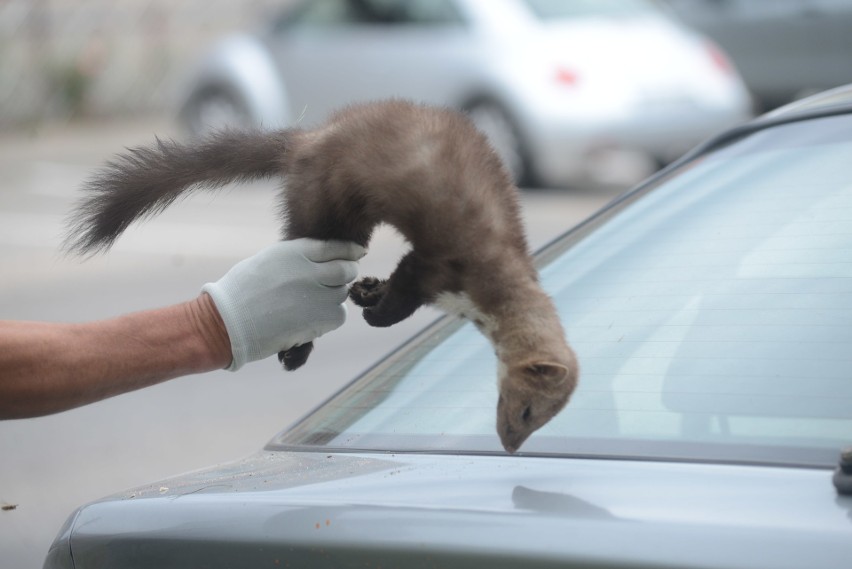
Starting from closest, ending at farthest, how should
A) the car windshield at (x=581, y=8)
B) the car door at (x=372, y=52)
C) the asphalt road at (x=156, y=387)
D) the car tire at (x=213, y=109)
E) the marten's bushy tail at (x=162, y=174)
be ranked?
the marten's bushy tail at (x=162, y=174)
the asphalt road at (x=156, y=387)
the car windshield at (x=581, y=8)
the car door at (x=372, y=52)
the car tire at (x=213, y=109)

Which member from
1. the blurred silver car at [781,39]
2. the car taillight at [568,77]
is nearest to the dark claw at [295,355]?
the car taillight at [568,77]

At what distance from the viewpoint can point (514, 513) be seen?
1.76 metres

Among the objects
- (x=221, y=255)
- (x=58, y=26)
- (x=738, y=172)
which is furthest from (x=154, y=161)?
(x=58, y=26)

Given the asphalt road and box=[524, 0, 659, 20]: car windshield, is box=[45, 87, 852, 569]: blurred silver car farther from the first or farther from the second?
box=[524, 0, 659, 20]: car windshield

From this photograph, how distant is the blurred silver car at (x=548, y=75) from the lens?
38.9ft

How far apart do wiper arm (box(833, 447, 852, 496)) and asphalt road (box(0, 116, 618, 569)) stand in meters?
1.60

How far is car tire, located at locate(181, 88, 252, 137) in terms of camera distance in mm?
14414

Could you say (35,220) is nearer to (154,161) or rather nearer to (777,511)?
(154,161)

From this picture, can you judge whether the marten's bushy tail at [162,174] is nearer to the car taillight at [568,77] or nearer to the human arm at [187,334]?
the human arm at [187,334]

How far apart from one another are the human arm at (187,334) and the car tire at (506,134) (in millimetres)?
9569

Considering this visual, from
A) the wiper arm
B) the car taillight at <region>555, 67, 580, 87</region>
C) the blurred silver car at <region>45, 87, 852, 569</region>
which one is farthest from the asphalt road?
the wiper arm

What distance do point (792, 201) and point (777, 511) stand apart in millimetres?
1010

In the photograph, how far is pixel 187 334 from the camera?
2.51 meters

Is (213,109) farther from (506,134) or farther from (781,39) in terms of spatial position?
(781,39)
